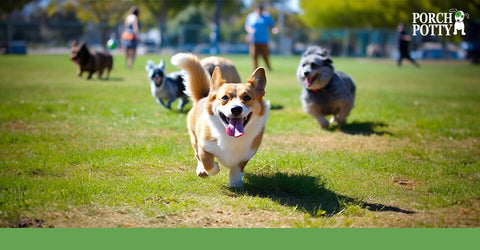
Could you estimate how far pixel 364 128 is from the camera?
8562 millimetres

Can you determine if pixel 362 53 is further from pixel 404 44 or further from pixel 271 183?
pixel 271 183

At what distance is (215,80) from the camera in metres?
4.66

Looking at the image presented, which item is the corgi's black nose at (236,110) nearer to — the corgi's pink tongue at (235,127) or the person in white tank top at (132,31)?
the corgi's pink tongue at (235,127)

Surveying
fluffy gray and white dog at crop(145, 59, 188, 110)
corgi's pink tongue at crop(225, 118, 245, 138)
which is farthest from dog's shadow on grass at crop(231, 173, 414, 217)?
fluffy gray and white dog at crop(145, 59, 188, 110)

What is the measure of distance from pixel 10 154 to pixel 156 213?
2976 millimetres

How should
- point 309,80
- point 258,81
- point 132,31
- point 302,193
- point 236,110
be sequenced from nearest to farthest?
1. point 236,110
2. point 258,81
3. point 302,193
4. point 309,80
5. point 132,31

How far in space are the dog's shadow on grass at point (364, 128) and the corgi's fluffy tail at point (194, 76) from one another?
3.56 meters

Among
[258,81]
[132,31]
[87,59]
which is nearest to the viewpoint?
[258,81]

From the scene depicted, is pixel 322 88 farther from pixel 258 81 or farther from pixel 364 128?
pixel 258 81

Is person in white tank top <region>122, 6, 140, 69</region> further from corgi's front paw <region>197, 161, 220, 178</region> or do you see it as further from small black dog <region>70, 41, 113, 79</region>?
corgi's front paw <region>197, 161, 220, 178</region>

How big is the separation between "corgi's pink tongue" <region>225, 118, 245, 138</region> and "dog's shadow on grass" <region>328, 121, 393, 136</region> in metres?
4.22

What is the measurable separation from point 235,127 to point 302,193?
1.09 m

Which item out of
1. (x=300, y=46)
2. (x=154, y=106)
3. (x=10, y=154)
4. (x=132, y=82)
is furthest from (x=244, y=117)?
(x=300, y=46)

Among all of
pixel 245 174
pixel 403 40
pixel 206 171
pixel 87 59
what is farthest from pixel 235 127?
pixel 403 40
